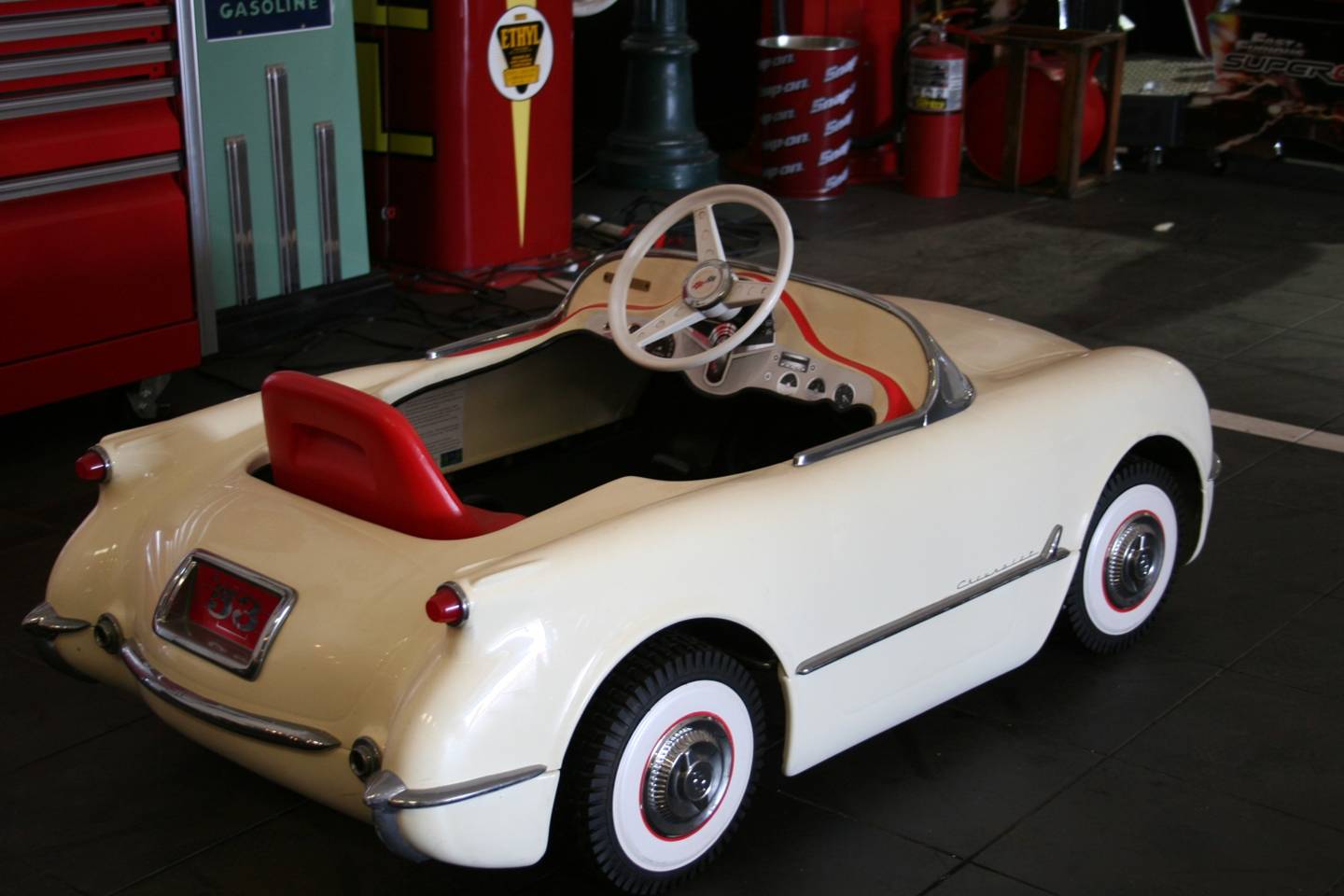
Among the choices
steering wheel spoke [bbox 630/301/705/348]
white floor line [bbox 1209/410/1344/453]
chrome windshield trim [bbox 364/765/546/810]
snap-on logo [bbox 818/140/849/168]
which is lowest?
white floor line [bbox 1209/410/1344/453]

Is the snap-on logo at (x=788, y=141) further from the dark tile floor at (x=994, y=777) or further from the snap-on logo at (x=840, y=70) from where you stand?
the dark tile floor at (x=994, y=777)

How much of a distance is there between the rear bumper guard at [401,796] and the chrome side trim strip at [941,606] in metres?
0.65

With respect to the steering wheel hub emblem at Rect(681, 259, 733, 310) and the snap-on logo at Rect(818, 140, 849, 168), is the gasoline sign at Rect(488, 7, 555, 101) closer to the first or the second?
the snap-on logo at Rect(818, 140, 849, 168)

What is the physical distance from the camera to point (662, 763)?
8.77 ft

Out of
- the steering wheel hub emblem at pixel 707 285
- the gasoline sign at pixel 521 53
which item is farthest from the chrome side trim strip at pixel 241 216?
the steering wheel hub emblem at pixel 707 285

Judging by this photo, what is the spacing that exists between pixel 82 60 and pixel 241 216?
40.4 inches

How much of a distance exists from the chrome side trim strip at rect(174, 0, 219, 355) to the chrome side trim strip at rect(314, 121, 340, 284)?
53cm

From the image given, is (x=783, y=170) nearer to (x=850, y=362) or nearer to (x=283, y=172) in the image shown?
(x=283, y=172)

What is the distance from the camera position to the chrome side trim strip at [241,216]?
5.46 metres

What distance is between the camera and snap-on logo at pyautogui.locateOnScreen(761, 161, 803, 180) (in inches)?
316

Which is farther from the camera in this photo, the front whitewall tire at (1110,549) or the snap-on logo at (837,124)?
the snap-on logo at (837,124)

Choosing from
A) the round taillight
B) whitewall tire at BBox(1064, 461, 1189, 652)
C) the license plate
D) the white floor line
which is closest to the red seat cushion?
the license plate

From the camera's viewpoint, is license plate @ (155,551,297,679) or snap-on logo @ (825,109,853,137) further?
snap-on logo @ (825,109,853,137)

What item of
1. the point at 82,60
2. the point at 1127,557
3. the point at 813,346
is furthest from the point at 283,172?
the point at 1127,557
